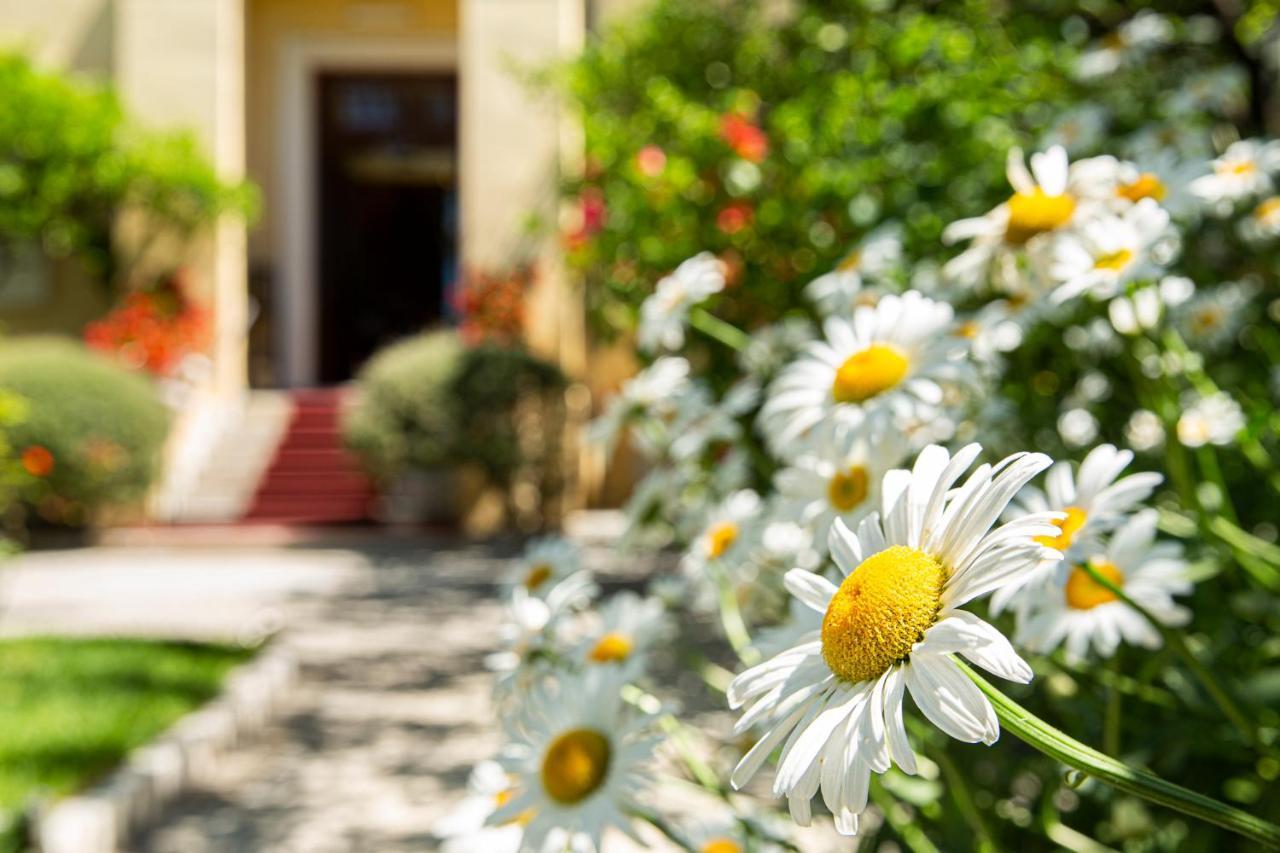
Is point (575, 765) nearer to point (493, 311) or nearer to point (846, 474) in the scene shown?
point (846, 474)

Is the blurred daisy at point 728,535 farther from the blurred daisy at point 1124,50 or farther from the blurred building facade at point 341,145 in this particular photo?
the blurred building facade at point 341,145

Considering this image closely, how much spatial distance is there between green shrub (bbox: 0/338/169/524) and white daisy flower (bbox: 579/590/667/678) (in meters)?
8.82

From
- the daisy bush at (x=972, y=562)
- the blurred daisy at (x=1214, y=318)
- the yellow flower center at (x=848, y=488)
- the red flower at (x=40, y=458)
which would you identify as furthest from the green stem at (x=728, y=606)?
the red flower at (x=40, y=458)

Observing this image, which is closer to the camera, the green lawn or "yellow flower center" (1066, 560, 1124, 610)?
"yellow flower center" (1066, 560, 1124, 610)

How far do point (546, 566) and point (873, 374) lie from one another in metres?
0.78

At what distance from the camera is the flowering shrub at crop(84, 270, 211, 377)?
11.1m

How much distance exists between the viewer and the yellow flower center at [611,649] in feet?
5.57

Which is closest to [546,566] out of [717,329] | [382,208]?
[717,329]

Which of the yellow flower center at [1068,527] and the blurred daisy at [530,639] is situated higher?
the yellow flower center at [1068,527]

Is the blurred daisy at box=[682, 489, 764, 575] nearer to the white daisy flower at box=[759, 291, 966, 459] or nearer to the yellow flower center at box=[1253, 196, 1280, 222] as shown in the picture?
the white daisy flower at box=[759, 291, 966, 459]

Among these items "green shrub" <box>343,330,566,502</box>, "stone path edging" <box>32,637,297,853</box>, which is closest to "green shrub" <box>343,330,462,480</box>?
"green shrub" <box>343,330,566,502</box>

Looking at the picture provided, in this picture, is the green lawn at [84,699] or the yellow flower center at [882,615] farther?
the green lawn at [84,699]

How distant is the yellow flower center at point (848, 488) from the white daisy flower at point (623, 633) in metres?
0.33

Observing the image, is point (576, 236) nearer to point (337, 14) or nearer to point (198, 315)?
point (198, 315)
